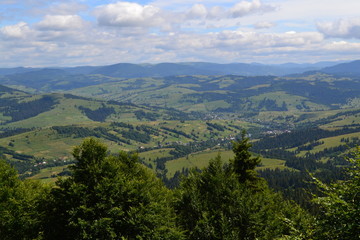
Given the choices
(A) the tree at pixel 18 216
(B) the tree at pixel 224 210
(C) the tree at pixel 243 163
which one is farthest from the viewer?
(C) the tree at pixel 243 163

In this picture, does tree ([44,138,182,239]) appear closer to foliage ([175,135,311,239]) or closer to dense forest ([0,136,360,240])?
dense forest ([0,136,360,240])

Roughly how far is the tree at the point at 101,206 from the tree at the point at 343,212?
22371mm

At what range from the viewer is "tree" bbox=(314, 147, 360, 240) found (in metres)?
19.8

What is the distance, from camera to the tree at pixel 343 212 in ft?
65.0

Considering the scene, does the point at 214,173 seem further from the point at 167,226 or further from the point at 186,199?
the point at 167,226

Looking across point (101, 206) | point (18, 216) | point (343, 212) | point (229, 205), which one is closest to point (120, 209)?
point (101, 206)

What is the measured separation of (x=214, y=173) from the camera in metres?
48.8

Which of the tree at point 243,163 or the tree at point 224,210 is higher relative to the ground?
the tree at point 243,163

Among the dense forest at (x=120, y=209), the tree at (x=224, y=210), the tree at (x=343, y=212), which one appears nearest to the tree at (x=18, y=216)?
the dense forest at (x=120, y=209)

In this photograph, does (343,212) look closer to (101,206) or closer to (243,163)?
(101,206)

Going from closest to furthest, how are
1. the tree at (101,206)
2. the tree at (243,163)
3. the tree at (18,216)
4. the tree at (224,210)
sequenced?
the tree at (101,206) < the tree at (224,210) < the tree at (18,216) < the tree at (243,163)

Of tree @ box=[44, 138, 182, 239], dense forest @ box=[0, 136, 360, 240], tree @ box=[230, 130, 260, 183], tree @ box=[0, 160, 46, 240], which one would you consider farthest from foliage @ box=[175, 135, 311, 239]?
tree @ box=[0, 160, 46, 240]

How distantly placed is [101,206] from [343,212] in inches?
1093

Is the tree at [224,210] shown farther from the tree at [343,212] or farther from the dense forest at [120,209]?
the tree at [343,212]
